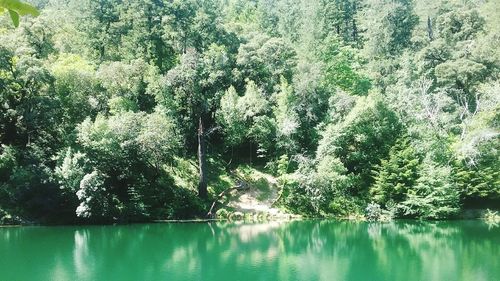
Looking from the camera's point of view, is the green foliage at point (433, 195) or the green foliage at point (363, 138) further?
the green foliage at point (363, 138)

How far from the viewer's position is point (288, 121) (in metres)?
32.4

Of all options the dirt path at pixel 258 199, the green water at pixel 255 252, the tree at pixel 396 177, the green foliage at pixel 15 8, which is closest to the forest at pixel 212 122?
the tree at pixel 396 177

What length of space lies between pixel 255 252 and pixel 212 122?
→ 16036 millimetres

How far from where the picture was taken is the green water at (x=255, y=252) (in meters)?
17.0

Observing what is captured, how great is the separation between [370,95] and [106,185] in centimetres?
1857

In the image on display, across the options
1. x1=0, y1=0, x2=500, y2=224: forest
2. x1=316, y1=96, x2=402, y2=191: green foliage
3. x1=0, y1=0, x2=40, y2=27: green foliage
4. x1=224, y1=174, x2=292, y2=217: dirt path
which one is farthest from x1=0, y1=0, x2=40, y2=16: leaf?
x1=316, y1=96, x2=402, y2=191: green foliage

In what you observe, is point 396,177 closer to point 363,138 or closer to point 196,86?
point 363,138

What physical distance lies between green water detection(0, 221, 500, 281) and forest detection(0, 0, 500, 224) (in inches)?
91.5

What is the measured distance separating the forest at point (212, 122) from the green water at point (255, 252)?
2325 millimetres

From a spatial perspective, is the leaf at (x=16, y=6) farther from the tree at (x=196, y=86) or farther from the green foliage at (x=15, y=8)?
the tree at (x=196, y=86)

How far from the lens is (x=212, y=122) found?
116 ft

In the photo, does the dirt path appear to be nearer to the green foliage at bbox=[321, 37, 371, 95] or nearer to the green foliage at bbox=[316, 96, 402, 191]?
the green foliage at bbox=[316, 96, 402, 191]

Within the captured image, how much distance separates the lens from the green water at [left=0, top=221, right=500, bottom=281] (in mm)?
16984

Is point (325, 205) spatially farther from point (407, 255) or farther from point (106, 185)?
point (106, 185)
